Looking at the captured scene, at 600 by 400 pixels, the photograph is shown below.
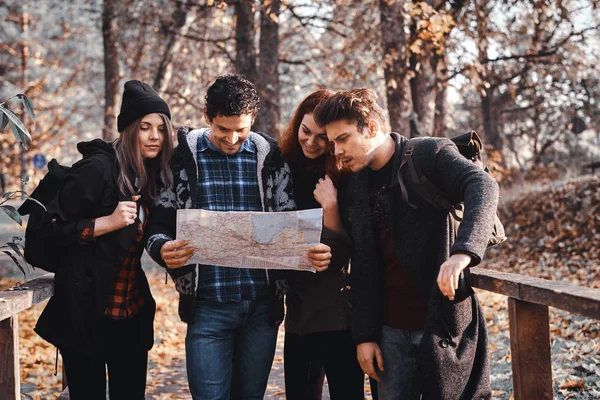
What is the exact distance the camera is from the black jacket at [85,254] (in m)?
3.11

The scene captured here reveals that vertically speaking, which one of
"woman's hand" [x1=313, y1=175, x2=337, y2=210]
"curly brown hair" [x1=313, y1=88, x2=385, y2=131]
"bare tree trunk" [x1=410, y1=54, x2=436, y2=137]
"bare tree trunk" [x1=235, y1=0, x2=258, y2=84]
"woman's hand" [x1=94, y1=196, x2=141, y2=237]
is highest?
"bare tree trunk" [x1=235, y1=0, x2=258, y2=84]

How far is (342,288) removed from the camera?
3.24 metres

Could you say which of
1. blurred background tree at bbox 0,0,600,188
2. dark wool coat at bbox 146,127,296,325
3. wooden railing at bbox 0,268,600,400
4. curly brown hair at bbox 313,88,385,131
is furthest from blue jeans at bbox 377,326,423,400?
blurred background tree at bbox 0,0,600,188

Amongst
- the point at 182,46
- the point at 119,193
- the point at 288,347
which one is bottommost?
the point at 288,347

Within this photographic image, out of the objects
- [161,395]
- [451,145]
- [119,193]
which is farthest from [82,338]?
[161,395]

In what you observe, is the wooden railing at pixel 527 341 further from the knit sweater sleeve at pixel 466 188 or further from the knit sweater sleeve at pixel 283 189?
the knit sweater sleeve at pixel 283 189

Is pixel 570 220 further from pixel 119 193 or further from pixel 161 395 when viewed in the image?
pixel 119 193

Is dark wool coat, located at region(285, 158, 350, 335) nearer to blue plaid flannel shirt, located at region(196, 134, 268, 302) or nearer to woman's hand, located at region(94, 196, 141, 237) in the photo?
blue plaid flannel shirt, located at region(196, 134, 268, 302)

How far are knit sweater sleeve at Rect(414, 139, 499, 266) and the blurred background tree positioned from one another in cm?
583

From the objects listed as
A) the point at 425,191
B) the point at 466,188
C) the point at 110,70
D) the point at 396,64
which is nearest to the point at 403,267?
the point at 425,191

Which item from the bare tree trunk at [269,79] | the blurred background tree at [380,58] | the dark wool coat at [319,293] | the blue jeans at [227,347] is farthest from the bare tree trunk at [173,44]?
the blue jeans at [227,347]

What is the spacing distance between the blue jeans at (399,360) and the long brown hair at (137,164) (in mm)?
1311

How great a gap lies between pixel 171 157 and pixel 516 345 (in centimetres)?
Answer: 187

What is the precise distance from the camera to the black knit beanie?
3277 mm
